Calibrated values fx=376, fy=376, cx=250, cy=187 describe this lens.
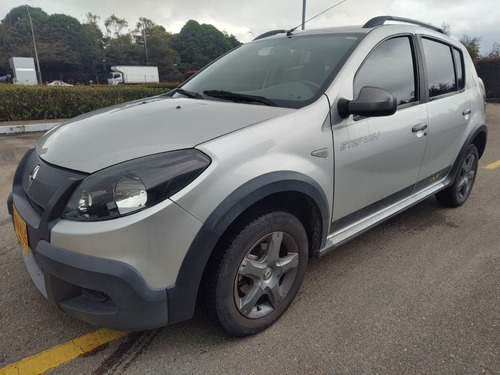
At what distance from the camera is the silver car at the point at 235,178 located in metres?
1.54

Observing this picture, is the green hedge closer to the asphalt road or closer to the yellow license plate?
the asphalt road

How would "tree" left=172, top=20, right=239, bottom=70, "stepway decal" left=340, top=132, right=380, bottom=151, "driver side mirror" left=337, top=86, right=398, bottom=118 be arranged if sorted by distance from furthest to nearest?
1. "tree" left=172, top=20, right=239, bottom=70
2. "stepway decal" left=340, top=132, right=380, bottom=151
3. "driver side mirror" left=337, top=86, right=398, bottom=118

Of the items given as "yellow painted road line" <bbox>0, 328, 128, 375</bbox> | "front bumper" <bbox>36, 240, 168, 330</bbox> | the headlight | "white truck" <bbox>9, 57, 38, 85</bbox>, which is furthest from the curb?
"white truck" <bbox>9, 57, 38, 85</bbox>

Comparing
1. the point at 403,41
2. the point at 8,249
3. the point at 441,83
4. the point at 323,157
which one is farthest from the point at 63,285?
the point at 441,83

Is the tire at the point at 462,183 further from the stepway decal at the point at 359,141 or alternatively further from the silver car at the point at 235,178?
the stepway decal at the point at 359,141

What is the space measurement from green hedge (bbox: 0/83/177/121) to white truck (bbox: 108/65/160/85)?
40856 mm

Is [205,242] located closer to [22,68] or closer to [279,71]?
[279,71]

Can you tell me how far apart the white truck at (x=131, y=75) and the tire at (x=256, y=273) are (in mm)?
50367

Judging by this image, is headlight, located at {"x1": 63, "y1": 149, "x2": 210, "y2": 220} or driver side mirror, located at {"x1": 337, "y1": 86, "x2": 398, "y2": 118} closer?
headlight, located at {"x1": 63, "y1": 149, "x2": 210, "y2": 220}

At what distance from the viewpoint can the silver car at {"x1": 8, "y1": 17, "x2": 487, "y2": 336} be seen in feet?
5.05

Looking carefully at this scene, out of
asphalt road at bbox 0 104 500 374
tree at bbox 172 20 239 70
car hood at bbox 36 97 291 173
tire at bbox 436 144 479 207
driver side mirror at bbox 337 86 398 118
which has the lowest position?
asphalt road at bbox 0 104 500 374

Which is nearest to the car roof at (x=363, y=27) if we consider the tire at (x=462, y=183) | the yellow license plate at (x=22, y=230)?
the tire at (x=462, y=183)

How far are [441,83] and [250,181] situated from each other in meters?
2.27

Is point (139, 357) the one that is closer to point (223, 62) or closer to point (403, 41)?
point (223, 62)
